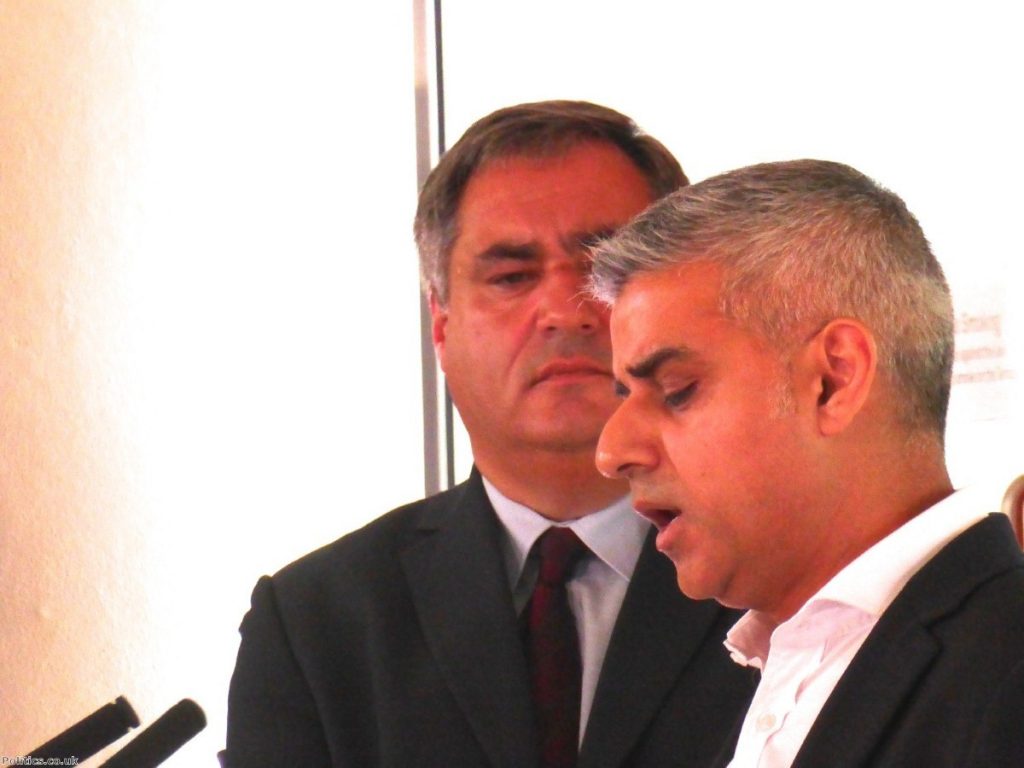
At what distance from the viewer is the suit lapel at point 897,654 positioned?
862 millimetres

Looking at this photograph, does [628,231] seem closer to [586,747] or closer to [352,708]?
[586,747]

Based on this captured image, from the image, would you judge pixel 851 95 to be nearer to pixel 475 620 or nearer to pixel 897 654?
pixel 475 620

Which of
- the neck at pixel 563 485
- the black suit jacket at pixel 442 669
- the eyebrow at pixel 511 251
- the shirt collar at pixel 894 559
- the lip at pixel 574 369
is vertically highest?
the eyebrow at pixel 511 251

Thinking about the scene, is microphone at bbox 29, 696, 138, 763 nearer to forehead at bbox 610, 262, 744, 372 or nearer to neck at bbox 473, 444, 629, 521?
forehead at bbox 610, 262, 744, 372

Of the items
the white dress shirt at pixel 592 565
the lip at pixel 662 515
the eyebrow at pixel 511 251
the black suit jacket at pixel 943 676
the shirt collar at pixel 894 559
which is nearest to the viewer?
the black suit jacket at pixel 943 676

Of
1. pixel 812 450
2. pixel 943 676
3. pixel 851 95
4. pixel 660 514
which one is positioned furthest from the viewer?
pixel 851 95

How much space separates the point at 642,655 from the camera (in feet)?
4.54

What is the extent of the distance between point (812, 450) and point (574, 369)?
0.59m

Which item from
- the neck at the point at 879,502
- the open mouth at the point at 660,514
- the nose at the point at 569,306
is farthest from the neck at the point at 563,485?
the neck at the point at 879,502

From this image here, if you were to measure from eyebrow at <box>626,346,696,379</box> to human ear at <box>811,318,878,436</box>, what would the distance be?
0.09 metres

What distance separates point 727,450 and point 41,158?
4.95 ft

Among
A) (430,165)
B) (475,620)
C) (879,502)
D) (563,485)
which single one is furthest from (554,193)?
(430,165)

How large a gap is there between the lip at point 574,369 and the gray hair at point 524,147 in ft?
0.67

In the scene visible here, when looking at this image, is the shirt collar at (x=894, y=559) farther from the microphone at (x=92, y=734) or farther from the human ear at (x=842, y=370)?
the microphone at (x=92, y=734)
